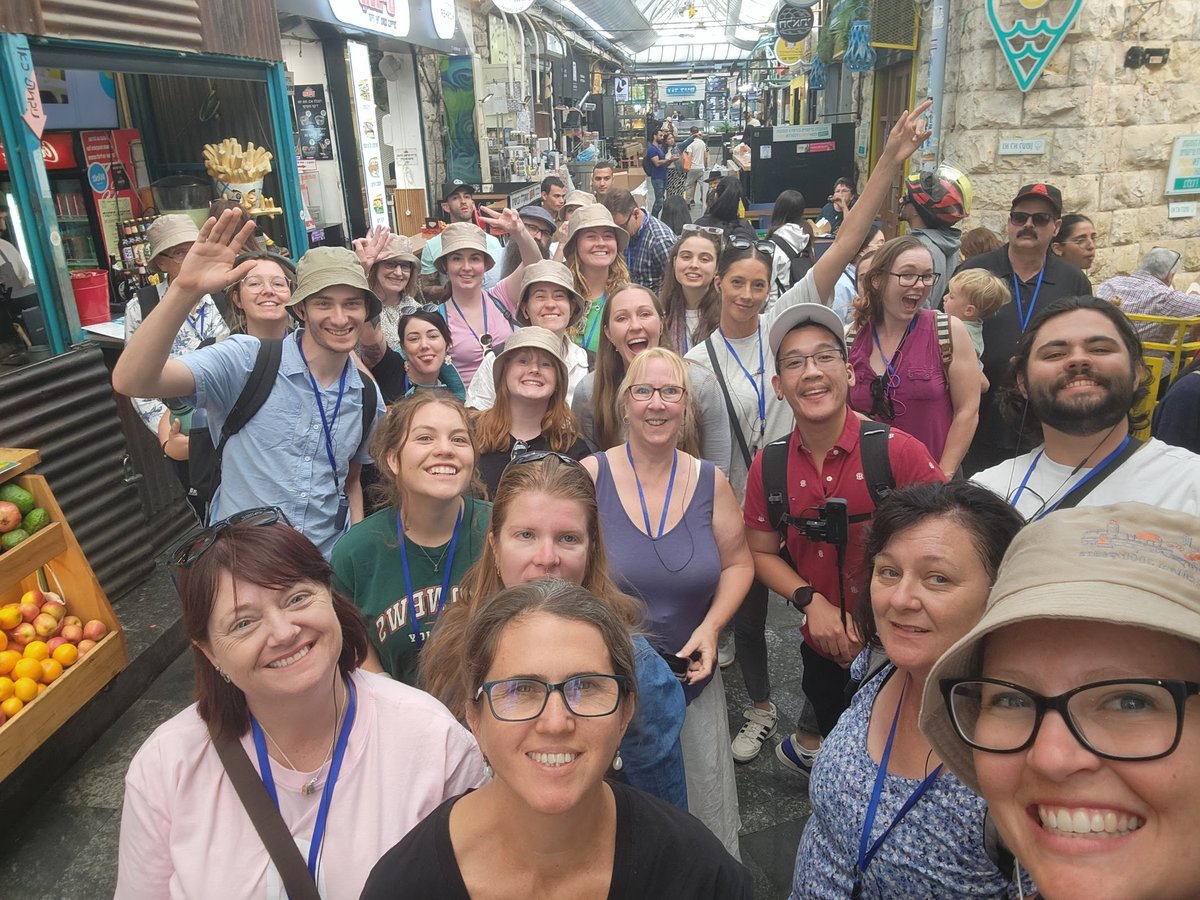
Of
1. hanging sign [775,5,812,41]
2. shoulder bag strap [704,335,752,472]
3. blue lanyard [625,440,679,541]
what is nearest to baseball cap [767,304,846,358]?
blue lanyard [625,440,679,541]

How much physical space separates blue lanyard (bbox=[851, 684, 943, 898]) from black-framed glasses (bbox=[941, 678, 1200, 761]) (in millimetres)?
706

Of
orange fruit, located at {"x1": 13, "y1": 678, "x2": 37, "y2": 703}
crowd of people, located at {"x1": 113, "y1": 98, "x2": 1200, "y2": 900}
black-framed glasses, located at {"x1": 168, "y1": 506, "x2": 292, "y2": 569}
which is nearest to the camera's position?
crowd of people, located at {"x1": 113, "y1": 98, "x2": 1200, "y2": 900}

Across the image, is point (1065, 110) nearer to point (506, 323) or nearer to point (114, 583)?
point (506, 323)

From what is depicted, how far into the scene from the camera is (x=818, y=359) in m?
2.67

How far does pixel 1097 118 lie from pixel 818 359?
657 cm

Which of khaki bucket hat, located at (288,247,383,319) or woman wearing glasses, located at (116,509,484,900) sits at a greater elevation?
khaki bucket hat, located at (288,247,383,319)

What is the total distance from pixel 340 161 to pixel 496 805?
8.96 meters

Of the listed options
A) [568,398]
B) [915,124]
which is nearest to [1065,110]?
[915,124]

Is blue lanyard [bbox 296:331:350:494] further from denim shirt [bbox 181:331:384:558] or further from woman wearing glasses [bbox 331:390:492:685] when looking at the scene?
→ woman wearing glasses [bbox 331:390:492:685]

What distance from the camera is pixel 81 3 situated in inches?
169

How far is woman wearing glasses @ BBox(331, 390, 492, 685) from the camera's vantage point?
2363 millimetres

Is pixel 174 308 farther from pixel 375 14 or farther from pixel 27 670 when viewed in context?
pixel 375 14

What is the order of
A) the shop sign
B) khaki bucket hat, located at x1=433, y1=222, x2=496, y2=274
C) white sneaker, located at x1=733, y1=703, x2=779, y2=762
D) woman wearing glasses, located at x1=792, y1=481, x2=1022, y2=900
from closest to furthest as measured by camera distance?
1. woman wearing glasses, located at x1=792, y1=481, x2=1022, y2=900
2. white sneaker, located at x1=733, y1=703, x2=779, y2=762
3. khaki bucket hat, located at x1=433, y1=222, x2=496, y2=274
4. the shop sign

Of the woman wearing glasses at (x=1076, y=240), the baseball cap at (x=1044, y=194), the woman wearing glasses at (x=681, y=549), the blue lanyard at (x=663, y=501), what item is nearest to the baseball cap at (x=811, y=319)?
the woman wearing glasses at (x=681, y=549)
